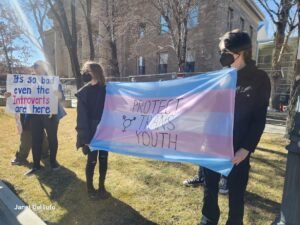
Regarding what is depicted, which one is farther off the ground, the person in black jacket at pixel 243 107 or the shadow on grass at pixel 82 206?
the person in black jacket at pixel 243 107

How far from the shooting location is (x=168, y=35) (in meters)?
17.1

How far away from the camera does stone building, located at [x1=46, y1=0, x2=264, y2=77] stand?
1575 centimetres

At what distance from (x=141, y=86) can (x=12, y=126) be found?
6899 millimetres

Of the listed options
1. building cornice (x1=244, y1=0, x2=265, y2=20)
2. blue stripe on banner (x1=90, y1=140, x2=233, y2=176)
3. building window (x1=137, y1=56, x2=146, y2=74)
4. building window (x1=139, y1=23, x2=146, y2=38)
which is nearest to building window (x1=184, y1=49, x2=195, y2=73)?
building window (x1=139, y1=23, x2=146, y2=38)

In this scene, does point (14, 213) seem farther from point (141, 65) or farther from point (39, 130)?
point (141, 65)

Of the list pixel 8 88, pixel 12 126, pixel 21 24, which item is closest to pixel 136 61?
pixel 21 24

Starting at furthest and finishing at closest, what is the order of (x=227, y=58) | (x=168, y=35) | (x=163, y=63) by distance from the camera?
(x=163, y=63), (x=168, y=35), (x=227, y=58)

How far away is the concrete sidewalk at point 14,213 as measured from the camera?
3063 millimetres

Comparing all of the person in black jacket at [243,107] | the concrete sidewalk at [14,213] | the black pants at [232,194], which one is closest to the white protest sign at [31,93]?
the concrete sidewalk at [14,213]

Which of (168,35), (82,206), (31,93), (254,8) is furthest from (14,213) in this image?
(254,8)

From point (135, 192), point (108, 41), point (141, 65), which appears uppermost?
point (108, 41)

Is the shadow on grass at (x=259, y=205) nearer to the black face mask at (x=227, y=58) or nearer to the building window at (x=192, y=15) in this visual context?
the black face mask at (x=227, y=58)

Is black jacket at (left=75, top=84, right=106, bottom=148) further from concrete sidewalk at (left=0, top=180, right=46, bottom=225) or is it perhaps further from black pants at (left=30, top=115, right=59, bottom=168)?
black pants at (left=30, top=115, right=59, bottom=168)

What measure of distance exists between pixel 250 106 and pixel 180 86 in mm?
917
